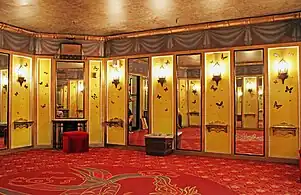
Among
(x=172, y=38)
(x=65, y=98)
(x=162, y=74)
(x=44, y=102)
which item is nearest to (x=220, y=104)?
(x=162, y=74)

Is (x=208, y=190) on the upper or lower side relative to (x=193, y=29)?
lower

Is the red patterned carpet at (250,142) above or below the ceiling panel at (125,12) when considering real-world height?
below

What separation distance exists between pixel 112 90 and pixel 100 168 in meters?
3.52

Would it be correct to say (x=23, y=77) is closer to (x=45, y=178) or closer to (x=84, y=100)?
(x=84, y=100)

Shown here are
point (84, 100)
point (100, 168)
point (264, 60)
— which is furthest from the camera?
point (84, 100)

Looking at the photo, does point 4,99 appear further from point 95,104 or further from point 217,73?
point 217,73

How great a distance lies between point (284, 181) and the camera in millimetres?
5758

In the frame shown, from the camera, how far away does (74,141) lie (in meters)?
8.84

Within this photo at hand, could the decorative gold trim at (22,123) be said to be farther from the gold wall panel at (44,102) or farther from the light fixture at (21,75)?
the light fixture at (21,75)

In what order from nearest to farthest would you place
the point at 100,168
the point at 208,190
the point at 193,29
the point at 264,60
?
the point at 208,190 < the point at 100,168 < the point at 264,60 < the point at 193,29

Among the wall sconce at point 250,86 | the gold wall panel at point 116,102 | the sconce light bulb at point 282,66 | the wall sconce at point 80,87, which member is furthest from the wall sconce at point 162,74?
the sconce light bulb at point 282,66

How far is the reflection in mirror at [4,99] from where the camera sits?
8.63 metres

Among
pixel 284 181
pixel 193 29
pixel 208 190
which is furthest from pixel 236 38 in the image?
pixel 208 190

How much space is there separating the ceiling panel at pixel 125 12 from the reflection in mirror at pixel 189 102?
1083 millimetres
